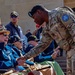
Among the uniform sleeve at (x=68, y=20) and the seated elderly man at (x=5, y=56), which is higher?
the uniform sleeve at (x=68, y=20)

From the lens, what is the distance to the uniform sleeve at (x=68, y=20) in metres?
5.15

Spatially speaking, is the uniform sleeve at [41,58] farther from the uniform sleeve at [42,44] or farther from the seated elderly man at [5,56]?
the uniform sleeve at [42,44]

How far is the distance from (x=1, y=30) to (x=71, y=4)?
6.04 metres

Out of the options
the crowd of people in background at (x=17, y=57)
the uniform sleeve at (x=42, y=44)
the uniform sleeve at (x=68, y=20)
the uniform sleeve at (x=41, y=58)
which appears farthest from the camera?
the uniform sleeve at (x=41, y=58)

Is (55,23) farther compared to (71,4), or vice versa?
(71,4)

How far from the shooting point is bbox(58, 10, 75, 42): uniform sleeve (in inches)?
203

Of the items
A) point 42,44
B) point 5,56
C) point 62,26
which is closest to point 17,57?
point 5,56

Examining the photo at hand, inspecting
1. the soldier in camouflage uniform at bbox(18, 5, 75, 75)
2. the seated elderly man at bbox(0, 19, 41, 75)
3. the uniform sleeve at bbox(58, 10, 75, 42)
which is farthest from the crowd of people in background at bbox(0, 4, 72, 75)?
the uniform sleeve at bbox(58, 10, 75, 42)

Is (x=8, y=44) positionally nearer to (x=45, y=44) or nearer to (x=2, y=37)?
(x=2, y=37)

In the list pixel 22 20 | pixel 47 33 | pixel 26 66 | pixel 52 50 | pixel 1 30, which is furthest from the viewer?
pixel 22 20

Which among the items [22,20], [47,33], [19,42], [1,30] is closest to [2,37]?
[1,30]

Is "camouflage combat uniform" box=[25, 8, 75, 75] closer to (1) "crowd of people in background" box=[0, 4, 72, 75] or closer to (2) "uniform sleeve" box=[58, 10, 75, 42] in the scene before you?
(2) "uniform sleeve" box=[58, 10, 75, 42]

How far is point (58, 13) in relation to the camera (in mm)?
5230

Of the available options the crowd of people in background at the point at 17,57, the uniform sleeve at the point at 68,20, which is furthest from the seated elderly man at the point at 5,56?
the uniform sleeve at the point at 68,20
